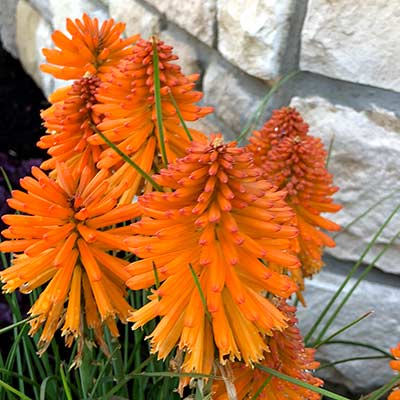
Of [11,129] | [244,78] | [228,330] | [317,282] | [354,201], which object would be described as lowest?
[11,129]

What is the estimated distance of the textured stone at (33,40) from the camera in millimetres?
2344

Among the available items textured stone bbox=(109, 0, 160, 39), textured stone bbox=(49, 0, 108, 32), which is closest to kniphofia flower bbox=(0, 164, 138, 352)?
textured stone bbox=(109, 0, 160, 39)

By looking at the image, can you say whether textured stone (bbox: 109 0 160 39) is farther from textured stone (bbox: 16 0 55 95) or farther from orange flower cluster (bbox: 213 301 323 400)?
orange flower cluster (bbox: 213 301 323 400)

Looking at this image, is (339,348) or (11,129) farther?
(11,129)

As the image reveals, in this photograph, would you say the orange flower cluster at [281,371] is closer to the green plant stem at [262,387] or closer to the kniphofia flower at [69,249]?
the green plant stem at [262,387]

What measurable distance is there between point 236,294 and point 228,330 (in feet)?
0.13

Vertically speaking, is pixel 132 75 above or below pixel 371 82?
below

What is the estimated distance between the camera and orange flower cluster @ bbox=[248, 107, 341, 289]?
933 millimetres

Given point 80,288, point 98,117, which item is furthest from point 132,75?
point 80,288

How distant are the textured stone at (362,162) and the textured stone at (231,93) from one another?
0.10 meters

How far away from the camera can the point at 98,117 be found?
2.82ft

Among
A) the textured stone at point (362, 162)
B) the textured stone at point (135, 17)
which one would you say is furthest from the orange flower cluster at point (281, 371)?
the textured stone at point (135, 17)

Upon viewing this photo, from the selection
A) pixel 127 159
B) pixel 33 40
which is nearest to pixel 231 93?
pixel 127 159

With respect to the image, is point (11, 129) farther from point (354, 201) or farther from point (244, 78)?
point (354, 201)
